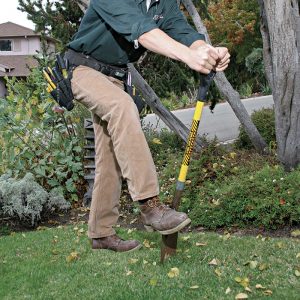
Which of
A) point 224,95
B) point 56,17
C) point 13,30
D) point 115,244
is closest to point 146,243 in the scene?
point 115,244

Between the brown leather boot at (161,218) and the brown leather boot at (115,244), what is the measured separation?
28.8 inches

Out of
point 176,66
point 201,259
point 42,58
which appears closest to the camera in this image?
point 201,259

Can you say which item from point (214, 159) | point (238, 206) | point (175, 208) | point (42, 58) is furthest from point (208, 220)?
point (42, 58)

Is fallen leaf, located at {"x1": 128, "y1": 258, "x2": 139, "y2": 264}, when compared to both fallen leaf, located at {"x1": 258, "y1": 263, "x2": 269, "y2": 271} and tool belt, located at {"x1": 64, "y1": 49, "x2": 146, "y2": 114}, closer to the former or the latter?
fallen leaf, located at {"x1": 258, "y1": 263, "x2": 269, "y2": 271}

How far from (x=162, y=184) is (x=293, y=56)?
7.77 feet

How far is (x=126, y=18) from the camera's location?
12.1ft

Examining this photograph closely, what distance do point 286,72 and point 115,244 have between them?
306cm

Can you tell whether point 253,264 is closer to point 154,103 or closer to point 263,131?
point 154,103

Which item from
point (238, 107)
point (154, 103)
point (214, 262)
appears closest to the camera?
point (214, 262)

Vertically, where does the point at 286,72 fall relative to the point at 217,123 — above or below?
above

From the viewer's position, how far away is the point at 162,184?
296 inches

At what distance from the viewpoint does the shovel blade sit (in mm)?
3959

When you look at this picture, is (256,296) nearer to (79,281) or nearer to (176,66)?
(79,281)

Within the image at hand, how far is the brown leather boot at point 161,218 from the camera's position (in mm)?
3656
